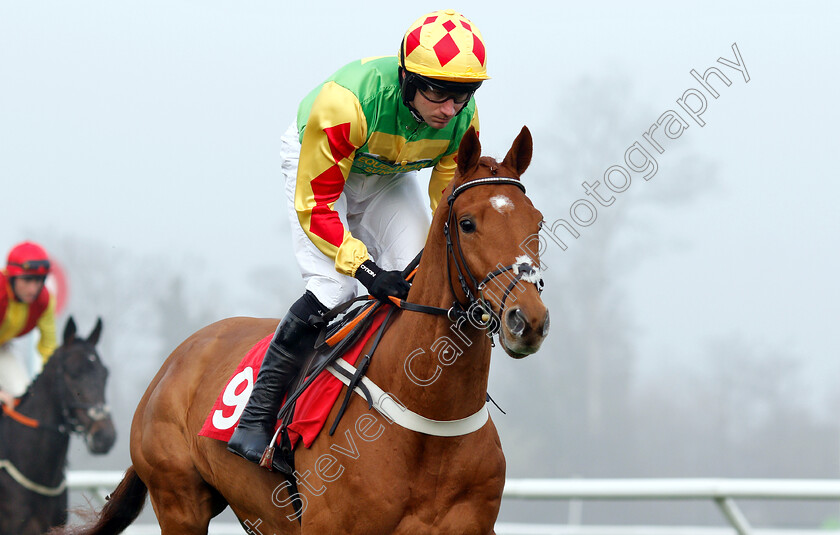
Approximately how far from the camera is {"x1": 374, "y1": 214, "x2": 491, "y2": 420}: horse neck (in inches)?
113

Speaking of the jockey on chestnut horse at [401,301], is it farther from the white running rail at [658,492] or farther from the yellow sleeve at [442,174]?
the white running rail at [658,492]

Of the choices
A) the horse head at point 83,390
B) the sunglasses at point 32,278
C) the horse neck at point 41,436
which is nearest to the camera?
the horse neck at point 41,436

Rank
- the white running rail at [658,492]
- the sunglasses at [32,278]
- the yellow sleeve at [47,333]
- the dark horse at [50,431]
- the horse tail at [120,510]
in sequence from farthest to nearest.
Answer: the yellow sleeve at [47,333]
the sunglasses at [32,278]
the dark horse at [50,431]
the white running rail at [658,492]
the horse tail at [120,510]

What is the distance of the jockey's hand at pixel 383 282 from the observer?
313 centimetres

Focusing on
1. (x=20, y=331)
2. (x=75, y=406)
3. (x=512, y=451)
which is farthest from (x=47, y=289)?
(x=512, y=451)

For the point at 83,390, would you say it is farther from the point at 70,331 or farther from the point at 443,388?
the point at 443,388

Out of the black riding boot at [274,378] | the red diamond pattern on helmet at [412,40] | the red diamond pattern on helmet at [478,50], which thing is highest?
the red diamond pattern on helmet at [478,50]

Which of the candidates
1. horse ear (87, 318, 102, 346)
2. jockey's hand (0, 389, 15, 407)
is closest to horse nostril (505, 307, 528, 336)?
horse ear (87, 318, 102, 346)

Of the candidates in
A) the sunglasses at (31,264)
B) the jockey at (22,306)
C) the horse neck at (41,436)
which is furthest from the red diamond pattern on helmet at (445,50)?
the sunglasses at (31,264)

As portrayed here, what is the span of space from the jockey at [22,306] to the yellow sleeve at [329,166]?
172 inches

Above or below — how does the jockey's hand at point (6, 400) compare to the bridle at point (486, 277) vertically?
below

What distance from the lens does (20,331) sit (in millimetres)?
7648

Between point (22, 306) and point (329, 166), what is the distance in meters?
5.03

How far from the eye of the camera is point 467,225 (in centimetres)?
274
